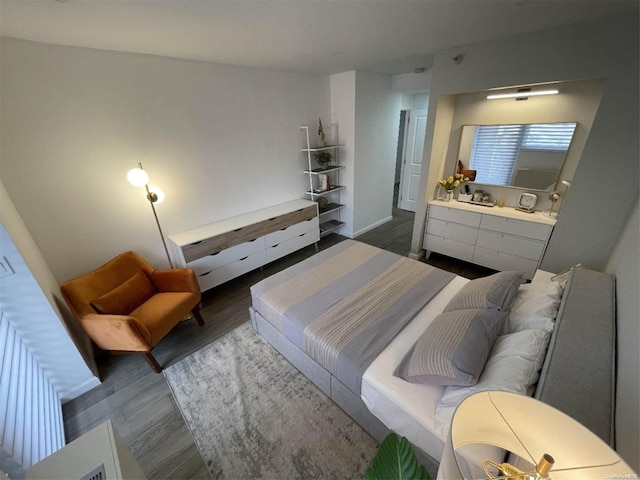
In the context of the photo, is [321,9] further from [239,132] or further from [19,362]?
[19,362]

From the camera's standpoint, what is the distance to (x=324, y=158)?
12.4 ft

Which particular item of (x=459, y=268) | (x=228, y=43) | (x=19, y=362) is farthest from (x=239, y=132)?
(x=459, y=268)

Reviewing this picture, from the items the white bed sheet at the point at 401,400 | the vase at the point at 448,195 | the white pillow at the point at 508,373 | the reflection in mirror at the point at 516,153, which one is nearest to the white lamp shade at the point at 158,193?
the white bed sheet at the point at 401,400

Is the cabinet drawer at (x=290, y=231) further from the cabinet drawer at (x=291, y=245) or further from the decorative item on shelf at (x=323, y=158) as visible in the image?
the decorative item on shelf at (x=323, y=158)

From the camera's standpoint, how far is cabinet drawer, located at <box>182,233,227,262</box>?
2543 millimetres

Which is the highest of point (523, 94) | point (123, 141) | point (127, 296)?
point (523, 94)

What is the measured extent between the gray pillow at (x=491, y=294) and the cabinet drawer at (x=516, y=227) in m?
1.24

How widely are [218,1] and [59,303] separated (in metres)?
2.32

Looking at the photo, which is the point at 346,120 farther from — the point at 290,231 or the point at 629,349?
the point at 629,349

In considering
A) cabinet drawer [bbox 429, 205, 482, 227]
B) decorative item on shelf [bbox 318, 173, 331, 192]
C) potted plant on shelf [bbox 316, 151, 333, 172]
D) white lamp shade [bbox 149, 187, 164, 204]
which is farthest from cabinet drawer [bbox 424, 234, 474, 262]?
white lamp shade [bbox 149, 187, 164, 204]

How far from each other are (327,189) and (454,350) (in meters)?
3.05

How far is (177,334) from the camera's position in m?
2.39

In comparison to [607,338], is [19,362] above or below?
below

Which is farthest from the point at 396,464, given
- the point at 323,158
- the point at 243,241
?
the point at 323,158
